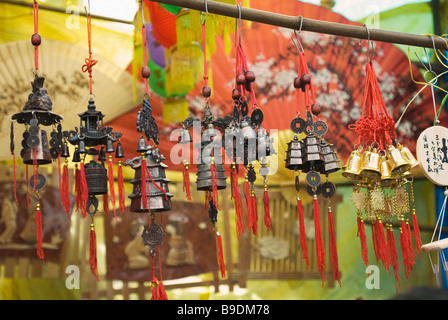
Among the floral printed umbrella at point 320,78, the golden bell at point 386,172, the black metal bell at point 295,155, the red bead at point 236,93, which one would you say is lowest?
the golden bell at point 386,172

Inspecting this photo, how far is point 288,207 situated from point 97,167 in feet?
7.38

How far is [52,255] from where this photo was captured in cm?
391

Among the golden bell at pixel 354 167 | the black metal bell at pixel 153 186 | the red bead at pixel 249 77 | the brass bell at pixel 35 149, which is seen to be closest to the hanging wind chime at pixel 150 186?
the black metal bell at pixel 153 186

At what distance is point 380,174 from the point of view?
8.96 ft

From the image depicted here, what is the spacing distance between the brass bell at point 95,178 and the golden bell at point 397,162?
1.38 m

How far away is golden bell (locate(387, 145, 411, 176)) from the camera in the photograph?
2.68 meters

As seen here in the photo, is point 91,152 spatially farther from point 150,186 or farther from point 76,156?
point 150,186

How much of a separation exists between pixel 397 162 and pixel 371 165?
0.12m

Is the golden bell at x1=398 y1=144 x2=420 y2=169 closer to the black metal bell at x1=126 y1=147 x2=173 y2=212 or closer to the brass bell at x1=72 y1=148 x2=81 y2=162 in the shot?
the black metal bell at x1=126 y1=147 x2=173 y2=212

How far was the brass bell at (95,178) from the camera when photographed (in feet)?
8.04

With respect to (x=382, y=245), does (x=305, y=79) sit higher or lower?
higher

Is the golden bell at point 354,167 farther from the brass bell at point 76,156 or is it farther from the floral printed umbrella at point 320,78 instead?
the floral printed umbrella at point 320,78

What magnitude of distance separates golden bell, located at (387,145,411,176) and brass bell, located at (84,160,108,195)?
1.38m

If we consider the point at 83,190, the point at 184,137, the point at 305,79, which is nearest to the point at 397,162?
the point at 305,79
